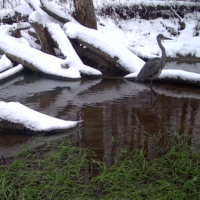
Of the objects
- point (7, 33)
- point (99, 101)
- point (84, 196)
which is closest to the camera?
point (84, 196)

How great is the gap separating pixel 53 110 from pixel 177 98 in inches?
84.7

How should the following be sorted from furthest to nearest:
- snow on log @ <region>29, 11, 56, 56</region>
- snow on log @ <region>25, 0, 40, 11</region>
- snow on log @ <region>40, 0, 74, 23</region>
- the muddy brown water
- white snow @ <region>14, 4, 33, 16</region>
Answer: white snow @ <region>14, 4, 33, 16</region> → snow on log @ <region>25, 0, 40, 11</region> → snow on log @ <region>40, 0, 74, 23</region> → snow on log @ <region>29, 11, 56, 56</region> → the muddy brown water

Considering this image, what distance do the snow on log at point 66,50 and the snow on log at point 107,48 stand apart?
0.72ft

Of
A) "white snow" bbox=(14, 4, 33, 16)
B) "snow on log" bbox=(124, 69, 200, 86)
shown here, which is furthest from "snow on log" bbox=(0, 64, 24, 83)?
"snow on log" bbox=(124, 69, 200, 86)

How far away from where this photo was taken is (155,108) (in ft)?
15.8

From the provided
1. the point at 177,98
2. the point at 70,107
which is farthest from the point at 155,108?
the point at 70,107

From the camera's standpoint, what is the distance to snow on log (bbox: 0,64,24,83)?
6.93m

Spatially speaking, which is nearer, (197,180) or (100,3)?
(197,180)

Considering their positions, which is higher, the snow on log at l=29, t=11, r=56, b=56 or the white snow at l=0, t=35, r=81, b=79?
the snow on log at l=29, t=11, r=56, b=56

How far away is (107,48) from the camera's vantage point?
23.7ft

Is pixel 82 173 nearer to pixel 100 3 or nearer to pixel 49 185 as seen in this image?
pixel 49 185

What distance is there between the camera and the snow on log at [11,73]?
6.93 m

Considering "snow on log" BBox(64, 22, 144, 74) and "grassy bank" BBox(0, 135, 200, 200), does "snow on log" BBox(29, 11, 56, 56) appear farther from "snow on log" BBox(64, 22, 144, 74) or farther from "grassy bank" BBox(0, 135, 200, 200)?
"grassy bank" BBox(0, 135, 200, 200)

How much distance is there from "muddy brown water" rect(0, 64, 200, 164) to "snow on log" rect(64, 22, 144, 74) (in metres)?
0.49
